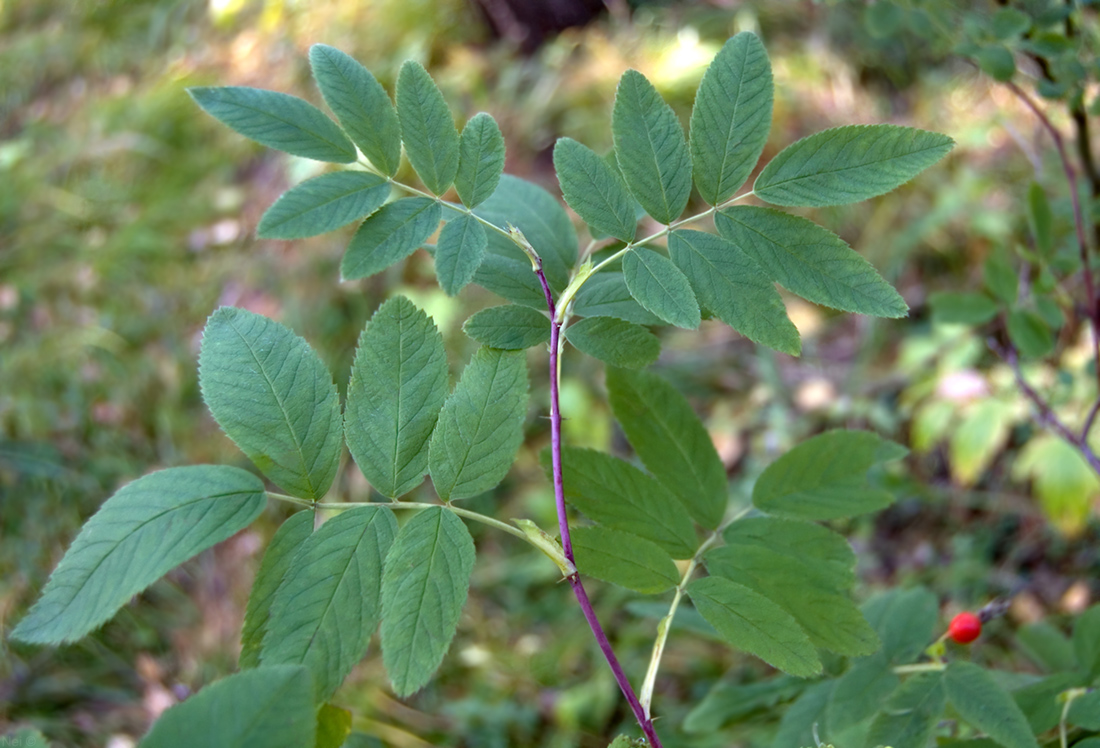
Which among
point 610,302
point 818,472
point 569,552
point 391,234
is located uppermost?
point 391,234

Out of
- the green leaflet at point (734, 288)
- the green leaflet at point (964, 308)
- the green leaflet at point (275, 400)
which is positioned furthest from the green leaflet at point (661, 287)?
the green leaflet at point (964, 308)

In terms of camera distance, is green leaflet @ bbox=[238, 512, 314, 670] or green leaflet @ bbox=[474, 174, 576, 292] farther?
green leaflet @ bbox=[474, 174, 576, 292]

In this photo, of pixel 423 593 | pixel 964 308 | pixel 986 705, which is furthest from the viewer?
pixel 964 308

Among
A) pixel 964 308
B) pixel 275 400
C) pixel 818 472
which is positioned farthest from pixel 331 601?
pixel 964 308

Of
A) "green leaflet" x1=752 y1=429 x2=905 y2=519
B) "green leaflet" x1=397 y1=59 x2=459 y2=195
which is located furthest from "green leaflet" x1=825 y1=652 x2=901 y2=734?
"green leaflet" x1=397 y1=59 x2=459 y2=195

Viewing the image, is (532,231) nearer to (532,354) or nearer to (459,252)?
(459,252)

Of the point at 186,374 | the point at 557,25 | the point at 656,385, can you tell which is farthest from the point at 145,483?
the point at 557,25

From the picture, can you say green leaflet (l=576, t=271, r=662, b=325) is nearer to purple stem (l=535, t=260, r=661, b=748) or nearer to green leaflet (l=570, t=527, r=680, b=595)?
purple stem (l=535, t=260, r=661, b=748)
